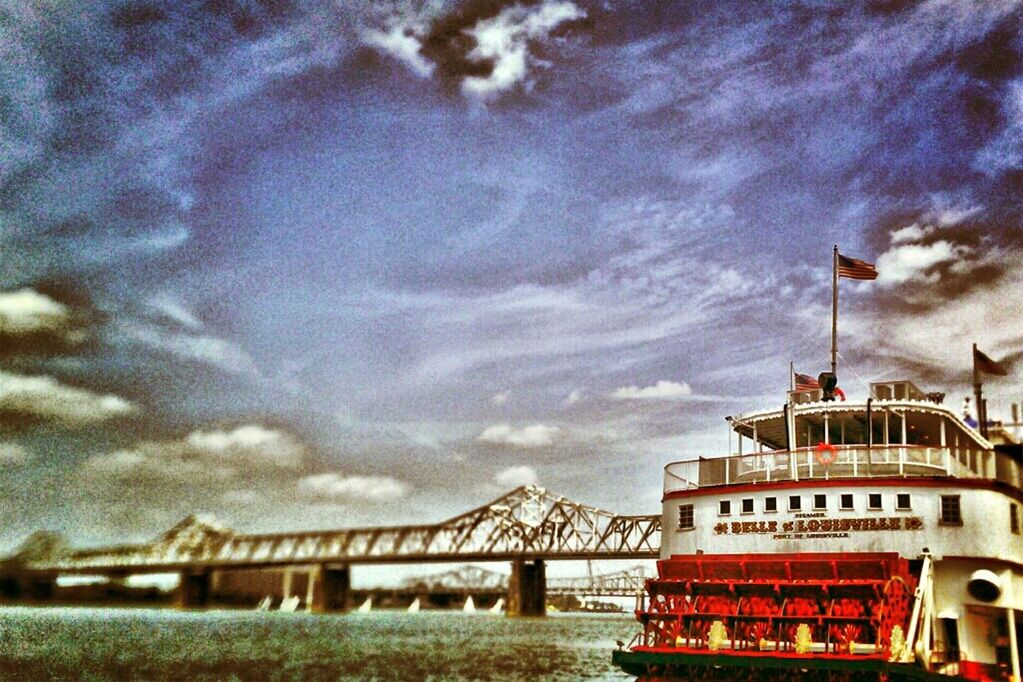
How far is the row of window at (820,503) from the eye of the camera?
12.7m

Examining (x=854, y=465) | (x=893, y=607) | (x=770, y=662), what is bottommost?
(x=770, y=662)

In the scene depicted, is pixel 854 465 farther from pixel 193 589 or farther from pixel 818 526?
pixel 193 589

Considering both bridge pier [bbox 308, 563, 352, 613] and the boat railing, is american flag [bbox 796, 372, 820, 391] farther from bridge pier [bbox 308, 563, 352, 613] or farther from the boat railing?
bridge pier [bbox 308, 563, 352, 613]

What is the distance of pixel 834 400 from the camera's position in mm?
15016

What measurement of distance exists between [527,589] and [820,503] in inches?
2683

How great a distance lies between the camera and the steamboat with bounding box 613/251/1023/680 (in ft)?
38.3

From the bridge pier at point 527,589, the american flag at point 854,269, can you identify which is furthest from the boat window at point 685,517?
the bridge pier at point 527,589

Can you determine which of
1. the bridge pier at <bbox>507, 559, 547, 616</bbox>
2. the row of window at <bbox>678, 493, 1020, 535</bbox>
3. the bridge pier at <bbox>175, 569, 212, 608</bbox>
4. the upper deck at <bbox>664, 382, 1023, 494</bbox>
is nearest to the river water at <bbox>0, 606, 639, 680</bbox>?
the upper deck at <bbox>664, 382, 1023, 494</bbox>

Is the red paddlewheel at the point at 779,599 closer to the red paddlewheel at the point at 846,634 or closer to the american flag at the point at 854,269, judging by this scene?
the red paddlewheel at the point at 846,634

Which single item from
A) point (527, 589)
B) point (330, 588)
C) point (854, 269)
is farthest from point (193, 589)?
point (854, 269)

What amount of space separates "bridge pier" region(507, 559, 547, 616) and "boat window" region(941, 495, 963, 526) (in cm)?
6546

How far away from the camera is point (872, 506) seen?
12789mm

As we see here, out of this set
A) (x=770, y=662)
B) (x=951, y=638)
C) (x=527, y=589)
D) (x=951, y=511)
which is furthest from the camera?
(x=527, y=589)

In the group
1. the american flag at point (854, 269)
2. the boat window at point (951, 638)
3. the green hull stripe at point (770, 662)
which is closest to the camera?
the green hull stripe at point (770, 662)
